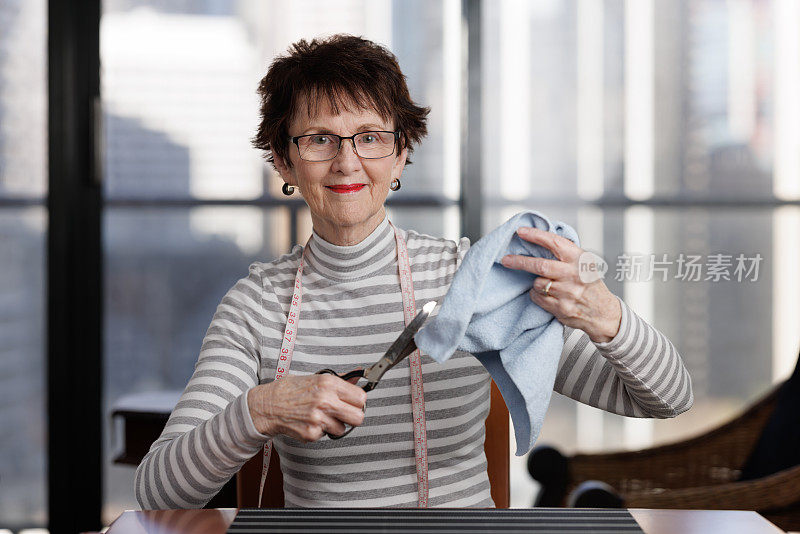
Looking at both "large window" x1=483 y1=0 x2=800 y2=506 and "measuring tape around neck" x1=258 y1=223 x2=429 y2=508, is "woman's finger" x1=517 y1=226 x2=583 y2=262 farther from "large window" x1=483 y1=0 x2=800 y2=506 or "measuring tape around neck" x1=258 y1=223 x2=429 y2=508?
"large window" x1=483 y1=0 x2=800 y2=506

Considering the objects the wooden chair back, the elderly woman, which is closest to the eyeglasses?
the elderly woman

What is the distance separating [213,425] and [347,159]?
45 cm

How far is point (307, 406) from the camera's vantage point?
90 centimetres

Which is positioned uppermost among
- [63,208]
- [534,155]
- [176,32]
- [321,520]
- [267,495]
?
[176,32]

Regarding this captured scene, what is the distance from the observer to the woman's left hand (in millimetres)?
907

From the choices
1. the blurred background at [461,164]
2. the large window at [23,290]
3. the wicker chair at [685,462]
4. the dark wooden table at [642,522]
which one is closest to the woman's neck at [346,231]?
the dark wooden table at [642,522]

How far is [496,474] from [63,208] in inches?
70.7

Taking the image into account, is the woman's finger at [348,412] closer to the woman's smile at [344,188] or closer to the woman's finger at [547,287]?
the woman's finger at [547,287]

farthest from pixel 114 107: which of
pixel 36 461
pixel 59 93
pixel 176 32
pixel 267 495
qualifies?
pixel 267 495

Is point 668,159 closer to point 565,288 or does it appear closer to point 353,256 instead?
point 353,256

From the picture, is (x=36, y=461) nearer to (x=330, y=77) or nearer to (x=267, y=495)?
(x=267, y=495)

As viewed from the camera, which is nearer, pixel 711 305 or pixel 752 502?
pixel 752 502

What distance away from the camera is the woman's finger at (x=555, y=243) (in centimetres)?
91

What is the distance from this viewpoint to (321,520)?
2.68ft
